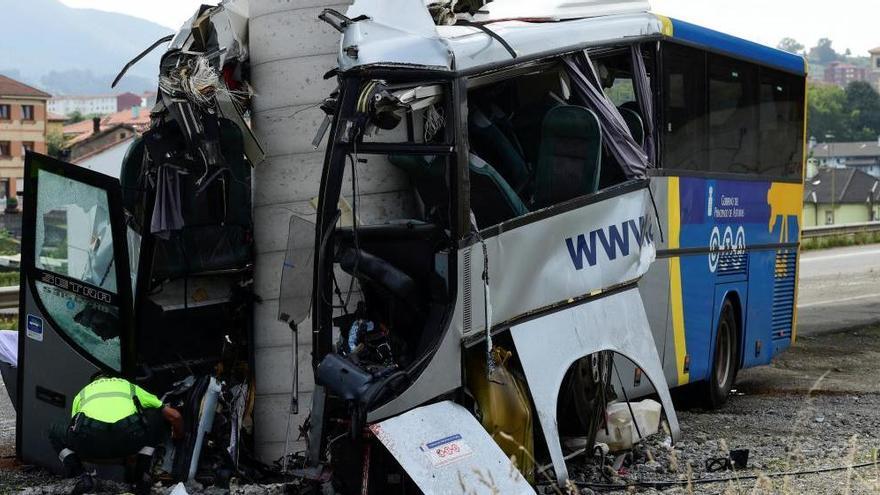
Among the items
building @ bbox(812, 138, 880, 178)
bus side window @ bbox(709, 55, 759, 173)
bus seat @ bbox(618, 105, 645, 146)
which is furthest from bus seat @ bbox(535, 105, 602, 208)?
building @ bbox(812, 138, 880, 178)

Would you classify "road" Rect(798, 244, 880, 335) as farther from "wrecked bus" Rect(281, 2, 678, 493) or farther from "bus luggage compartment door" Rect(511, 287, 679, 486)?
"wrecked bus" Rect(281, 2, 678, 493)

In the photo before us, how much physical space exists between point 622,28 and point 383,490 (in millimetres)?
4056

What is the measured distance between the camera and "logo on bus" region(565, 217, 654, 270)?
816 centimetres

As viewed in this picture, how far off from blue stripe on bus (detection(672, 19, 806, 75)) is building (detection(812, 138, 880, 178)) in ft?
540

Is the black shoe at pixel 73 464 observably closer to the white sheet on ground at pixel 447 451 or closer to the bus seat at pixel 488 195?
the white sheet on ground at pixel 447 451

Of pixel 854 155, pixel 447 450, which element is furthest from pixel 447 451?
pixel 854 155

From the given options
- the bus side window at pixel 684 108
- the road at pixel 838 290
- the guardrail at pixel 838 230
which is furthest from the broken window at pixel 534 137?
the guardrail at pixel 838 230

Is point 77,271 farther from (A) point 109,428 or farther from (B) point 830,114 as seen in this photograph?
(B) point 830,114

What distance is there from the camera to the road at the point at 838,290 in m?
18.0

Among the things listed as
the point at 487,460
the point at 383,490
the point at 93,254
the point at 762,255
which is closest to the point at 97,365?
the point at 93,254

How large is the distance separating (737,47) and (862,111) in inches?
7094

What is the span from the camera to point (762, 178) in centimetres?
1236

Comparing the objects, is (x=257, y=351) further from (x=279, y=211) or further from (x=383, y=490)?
(x=383, y=490)

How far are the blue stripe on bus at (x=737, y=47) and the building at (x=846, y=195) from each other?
3925 inches
